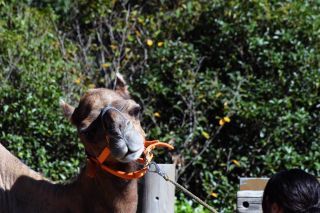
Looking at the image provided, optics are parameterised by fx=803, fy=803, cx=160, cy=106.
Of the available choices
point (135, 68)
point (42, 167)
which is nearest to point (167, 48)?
point (135, 68)

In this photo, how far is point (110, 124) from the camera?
5.11 m

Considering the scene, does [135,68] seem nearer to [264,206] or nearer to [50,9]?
[50,9]

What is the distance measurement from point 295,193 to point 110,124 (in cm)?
146

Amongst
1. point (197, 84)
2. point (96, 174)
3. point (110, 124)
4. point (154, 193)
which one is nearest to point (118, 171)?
point (96, 174)

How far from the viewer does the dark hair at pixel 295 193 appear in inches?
161

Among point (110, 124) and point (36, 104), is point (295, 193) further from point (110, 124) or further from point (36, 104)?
point (36, 104)

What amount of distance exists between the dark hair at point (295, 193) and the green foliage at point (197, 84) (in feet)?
16.9

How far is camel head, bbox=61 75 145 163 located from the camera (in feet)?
16.6

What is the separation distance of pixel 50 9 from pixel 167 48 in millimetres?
1826

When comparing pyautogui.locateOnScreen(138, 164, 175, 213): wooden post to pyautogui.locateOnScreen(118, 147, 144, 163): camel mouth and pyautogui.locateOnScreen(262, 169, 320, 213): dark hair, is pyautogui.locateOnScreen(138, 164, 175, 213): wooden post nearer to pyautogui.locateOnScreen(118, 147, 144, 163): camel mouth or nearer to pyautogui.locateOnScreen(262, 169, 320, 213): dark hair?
pyautogui.locateOnScreen(118, 147, 144, 163): camel mouth

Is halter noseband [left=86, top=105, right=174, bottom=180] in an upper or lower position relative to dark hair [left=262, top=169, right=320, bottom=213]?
lower

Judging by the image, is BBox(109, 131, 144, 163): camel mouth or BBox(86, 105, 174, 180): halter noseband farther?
BBox(86, 105, 174, 180): halter noseband

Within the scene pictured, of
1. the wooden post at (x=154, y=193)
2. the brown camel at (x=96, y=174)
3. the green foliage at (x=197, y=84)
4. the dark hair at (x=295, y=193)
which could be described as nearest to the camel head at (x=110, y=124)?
the brown camel at (x=96, y=174)

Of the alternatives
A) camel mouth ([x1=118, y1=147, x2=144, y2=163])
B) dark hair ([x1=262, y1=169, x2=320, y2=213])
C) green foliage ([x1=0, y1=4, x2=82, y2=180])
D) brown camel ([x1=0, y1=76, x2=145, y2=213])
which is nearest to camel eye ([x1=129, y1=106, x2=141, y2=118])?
brown camel ([x1=0, y1=76, x2=145, y2=213])
